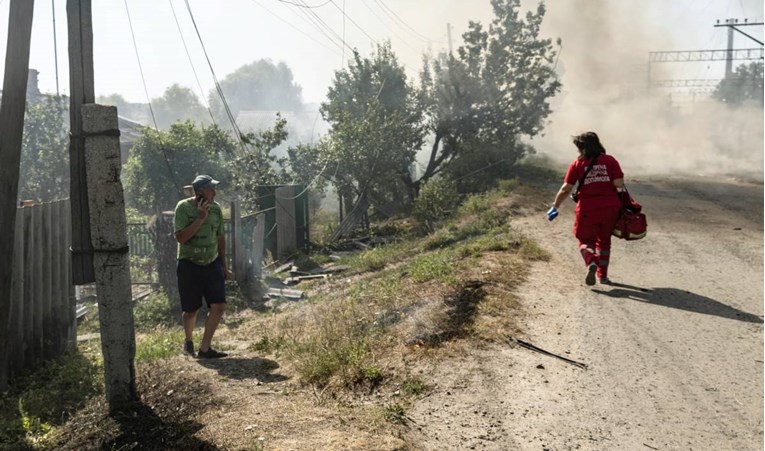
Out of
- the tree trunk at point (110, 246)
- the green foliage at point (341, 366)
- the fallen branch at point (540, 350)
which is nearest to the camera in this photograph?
the tree trunk at point (110, 246)

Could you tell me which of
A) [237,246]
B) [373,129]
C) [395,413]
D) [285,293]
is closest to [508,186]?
[373,129]

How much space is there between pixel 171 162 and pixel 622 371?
19298mm

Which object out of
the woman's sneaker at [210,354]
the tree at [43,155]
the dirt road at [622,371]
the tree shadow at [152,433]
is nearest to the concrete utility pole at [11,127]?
the woman's sneaker at [210,354]

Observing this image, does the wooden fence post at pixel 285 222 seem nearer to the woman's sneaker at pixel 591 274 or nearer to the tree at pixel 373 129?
the tree at pixel 373 129

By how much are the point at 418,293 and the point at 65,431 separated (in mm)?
3782

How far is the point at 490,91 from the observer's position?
23.5 metres

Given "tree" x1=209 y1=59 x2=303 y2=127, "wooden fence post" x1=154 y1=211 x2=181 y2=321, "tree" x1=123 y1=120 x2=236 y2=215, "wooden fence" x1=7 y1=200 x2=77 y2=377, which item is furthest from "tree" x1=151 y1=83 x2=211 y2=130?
"wooden fence" x1=7 y1=200 x2=77 y2=377

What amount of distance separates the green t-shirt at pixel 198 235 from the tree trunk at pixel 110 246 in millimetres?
1439

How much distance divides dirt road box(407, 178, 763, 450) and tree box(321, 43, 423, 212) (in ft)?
35.7

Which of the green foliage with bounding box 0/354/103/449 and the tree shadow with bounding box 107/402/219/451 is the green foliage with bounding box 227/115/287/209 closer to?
the green foliage with bounding box 0/354/103/449

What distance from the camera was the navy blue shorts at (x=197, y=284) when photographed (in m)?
6.03

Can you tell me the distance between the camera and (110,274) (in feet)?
14.2

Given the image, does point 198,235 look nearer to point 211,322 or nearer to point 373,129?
point 211,322

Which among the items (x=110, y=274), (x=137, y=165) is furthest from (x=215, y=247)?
(x=137, y=165)
